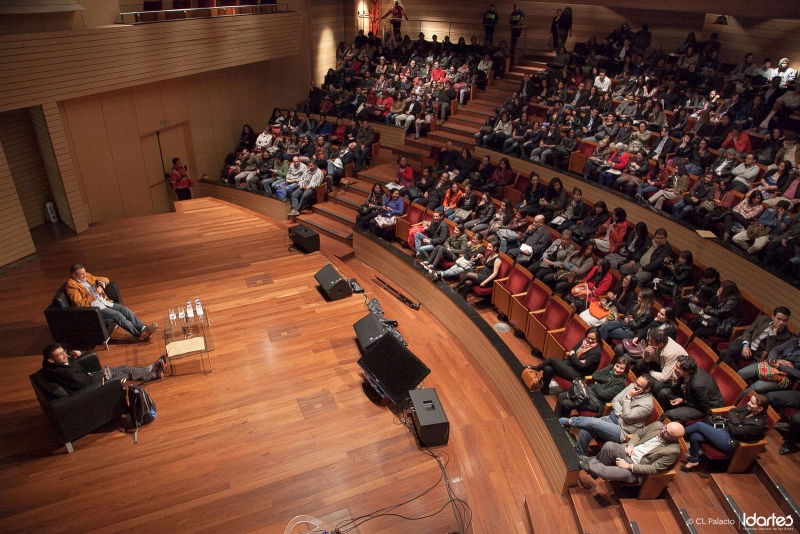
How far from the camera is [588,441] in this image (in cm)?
375

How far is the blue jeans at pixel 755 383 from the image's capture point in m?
3.86

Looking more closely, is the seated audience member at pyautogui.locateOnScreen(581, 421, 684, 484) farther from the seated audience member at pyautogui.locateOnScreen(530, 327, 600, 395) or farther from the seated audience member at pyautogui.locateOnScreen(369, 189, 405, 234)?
the seated audience member at pyautogui.locateOnScreen(369, 189, 405, 234)

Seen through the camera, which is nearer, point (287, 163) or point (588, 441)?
point (588, 441)

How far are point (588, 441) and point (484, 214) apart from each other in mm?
3361

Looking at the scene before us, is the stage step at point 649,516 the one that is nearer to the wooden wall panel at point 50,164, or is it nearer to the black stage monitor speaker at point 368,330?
the black stage monitor speaker at point 368,330

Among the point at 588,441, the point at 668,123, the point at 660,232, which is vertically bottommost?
the point at 588,441

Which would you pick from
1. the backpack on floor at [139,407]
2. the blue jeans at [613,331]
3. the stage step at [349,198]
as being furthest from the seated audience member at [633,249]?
the backpack on floor at [139,407]

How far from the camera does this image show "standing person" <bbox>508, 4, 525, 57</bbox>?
10453mm

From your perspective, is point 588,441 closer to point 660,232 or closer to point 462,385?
point 462,385

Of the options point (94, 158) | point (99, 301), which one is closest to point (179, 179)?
point (94, 158)

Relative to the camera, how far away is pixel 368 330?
15.7ft

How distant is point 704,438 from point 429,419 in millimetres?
1810

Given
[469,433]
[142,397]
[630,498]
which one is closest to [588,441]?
[630,498]

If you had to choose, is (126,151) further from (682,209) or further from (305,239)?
(682,209)
